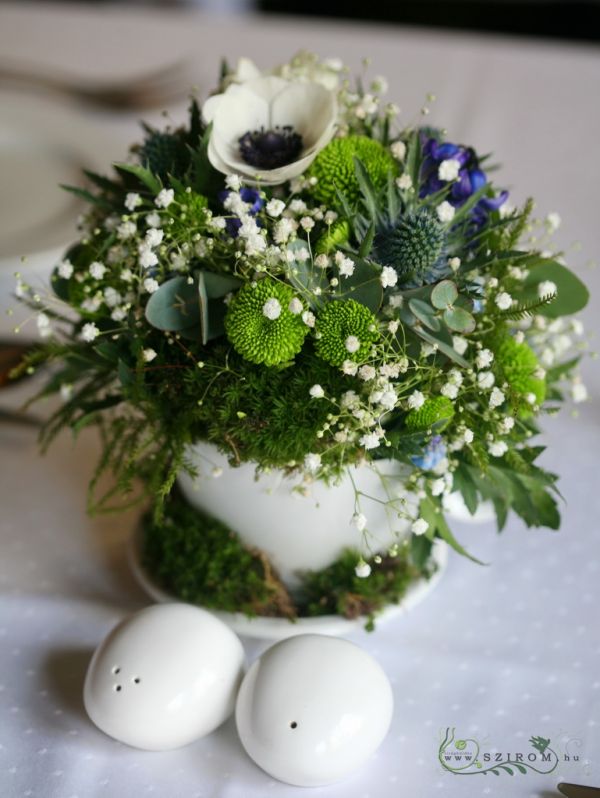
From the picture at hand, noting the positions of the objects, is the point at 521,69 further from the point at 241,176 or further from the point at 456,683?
the point at 456,683

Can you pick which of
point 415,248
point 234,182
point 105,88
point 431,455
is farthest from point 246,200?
point 105,88

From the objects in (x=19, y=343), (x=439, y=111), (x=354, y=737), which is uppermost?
(x=439, y=111)

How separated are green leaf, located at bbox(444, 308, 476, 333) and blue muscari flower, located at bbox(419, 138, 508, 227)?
11 cm

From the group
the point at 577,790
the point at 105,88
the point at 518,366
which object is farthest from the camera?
the point at 105,88

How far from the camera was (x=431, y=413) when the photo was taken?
2.01ft

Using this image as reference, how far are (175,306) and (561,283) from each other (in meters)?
0.32

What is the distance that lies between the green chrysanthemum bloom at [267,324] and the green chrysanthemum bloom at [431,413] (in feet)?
0.33

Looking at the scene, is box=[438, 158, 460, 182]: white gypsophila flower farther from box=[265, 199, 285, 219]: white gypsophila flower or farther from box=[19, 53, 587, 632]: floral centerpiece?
box=[265, 199, 285, 219]: white gypsophila flower

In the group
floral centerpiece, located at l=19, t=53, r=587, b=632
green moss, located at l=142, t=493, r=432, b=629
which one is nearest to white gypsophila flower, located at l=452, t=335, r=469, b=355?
floral centerpiece, located at l=19, t=53, r=587, b=632

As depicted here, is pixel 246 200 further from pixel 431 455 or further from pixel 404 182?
pixel 431 455

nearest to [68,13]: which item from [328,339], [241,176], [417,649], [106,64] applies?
[106,64]

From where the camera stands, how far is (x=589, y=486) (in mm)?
883

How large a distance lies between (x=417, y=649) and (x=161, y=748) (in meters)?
0.23

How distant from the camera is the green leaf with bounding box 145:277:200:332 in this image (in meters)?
0.63
